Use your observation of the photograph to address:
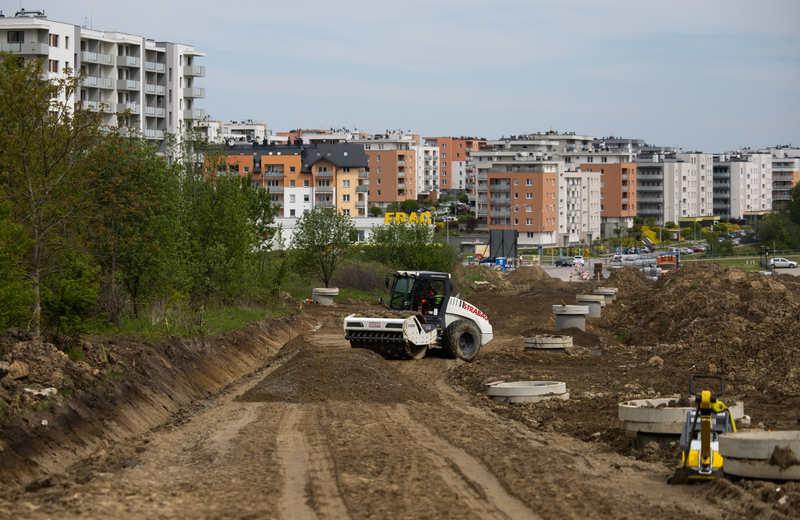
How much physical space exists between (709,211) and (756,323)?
157 m

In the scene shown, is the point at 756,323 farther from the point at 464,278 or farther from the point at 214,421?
the point at 464,278

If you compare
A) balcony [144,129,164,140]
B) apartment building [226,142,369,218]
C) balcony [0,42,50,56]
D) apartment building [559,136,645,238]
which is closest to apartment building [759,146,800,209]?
apartment building [559,136,645,238]

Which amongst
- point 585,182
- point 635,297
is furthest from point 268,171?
point 635,297

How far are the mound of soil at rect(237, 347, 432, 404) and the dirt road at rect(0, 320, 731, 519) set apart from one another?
0.44 m

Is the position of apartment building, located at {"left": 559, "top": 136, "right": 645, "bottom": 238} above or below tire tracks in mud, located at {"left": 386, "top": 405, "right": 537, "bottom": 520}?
above

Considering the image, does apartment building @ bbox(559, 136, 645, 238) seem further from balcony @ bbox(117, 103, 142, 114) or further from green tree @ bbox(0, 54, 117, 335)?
green tree @ bbox(0, 54, 117, 335)

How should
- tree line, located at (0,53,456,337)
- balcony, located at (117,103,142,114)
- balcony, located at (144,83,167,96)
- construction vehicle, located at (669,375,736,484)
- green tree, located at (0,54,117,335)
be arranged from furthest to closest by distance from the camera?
balcony, located at (144,83,167,96)
balcony, located at (117,103,142,114)
green tree, located at (0,54,117,335)
tree line, located at (0,53,456,337)
construction vehicle, located at (669,375,736,484)

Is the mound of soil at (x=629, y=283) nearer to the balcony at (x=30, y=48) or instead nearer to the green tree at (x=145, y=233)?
the green tree at (x=145, y=233)

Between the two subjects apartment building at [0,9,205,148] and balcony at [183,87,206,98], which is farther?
balcony at [183,87,206,98]

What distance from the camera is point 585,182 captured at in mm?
138750

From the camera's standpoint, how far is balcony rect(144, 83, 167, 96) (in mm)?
83312

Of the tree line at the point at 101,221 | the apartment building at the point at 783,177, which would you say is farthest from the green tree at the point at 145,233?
the apartment building at the point at 783,177

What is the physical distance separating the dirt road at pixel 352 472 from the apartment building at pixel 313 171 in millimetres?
98557

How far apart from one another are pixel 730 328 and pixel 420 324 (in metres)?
8.60
